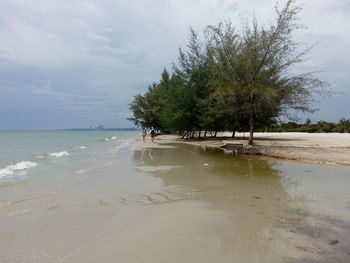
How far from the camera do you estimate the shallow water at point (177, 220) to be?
3254 mm

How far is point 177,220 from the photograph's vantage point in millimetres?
Result: 4457

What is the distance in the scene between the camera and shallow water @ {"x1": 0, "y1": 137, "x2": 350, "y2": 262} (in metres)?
3.25

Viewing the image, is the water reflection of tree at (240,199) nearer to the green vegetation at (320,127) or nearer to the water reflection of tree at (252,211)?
the water reflection of tree at (252,211)

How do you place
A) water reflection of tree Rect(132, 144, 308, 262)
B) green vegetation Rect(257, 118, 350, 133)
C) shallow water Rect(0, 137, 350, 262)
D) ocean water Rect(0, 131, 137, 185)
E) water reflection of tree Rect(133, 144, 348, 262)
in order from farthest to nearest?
green vegetation Rect(257, 118, 350, 133) → ocean water Rect(0, 131, 137, 185) → water reflection of tree Rect(132, 144, 308, 262) → water reflection of tree Rect(133, 144, 348, 262) → shallow water Rect(0, 137, 350, 262)

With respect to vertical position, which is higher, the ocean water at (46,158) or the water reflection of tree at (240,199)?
the water reflection of tree at (240,199)

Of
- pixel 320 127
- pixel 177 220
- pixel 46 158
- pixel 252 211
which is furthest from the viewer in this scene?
pixel 320 127

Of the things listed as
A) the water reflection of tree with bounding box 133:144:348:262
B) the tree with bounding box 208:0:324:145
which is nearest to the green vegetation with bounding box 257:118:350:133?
the tree with bounding box 208:0:324:145

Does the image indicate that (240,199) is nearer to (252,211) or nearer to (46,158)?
(252,211)

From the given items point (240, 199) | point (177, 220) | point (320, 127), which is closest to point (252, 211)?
point (240, 199)

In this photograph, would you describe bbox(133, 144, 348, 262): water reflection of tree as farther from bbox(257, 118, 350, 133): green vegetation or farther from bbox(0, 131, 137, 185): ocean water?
bbox(257, 118, 350, 133): green vegetation

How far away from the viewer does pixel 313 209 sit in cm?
495

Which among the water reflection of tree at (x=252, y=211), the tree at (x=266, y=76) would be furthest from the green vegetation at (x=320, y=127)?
the water reflection of tree at (x=252, y=211)

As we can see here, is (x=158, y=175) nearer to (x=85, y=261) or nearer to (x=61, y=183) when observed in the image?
(x=61, y=183)

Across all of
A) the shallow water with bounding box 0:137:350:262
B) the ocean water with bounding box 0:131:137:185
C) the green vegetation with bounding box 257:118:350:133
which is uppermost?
the green vegetation with bounding box 257:118:350:133
